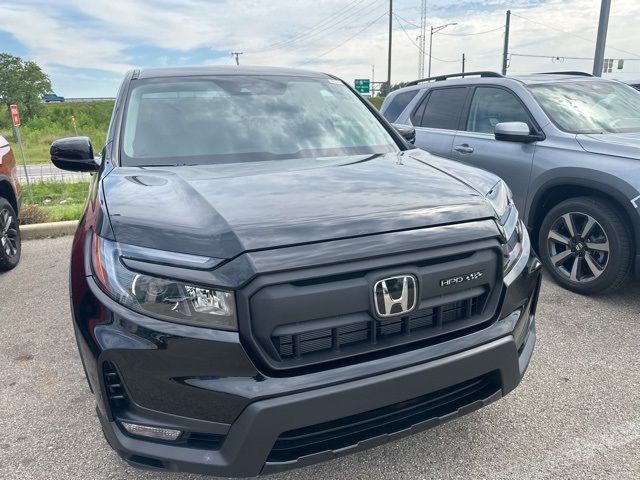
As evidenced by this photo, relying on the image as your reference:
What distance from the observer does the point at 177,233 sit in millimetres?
1684

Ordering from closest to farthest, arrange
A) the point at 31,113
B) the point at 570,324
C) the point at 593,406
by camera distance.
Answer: the point at 593,406
the point at 570,324
the point at 31,113

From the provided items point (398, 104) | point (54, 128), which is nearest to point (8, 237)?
point (398, 104)

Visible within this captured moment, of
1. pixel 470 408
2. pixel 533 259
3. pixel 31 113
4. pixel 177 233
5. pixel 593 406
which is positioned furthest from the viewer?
pixel 31 113

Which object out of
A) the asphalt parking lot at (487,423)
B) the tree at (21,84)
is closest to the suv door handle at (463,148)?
the asphalt parking lot at (487,423)

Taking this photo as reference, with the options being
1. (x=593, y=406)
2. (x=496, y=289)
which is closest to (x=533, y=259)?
(x=496, y=289)

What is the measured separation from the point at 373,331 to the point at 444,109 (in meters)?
4.40

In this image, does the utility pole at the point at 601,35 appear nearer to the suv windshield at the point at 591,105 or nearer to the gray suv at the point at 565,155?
the suv windshield at the point at 591,105

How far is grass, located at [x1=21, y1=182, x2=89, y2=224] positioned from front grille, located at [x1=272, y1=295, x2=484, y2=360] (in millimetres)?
5196

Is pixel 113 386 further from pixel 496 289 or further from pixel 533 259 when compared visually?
pixel 533 259

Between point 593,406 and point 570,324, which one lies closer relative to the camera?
point 593,406

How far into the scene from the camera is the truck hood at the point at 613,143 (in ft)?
11.8

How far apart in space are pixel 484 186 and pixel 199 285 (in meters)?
1.37

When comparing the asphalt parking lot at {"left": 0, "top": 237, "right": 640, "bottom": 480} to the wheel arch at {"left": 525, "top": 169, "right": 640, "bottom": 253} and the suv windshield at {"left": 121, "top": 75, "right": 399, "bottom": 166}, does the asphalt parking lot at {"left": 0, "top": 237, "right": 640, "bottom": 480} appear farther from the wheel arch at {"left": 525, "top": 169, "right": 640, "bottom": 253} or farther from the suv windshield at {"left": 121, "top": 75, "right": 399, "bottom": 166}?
the suv windshield at {"left": 121, "top": 75, "right": 399, "bottom": 166}

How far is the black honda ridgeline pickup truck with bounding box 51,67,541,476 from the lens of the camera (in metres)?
1.56
